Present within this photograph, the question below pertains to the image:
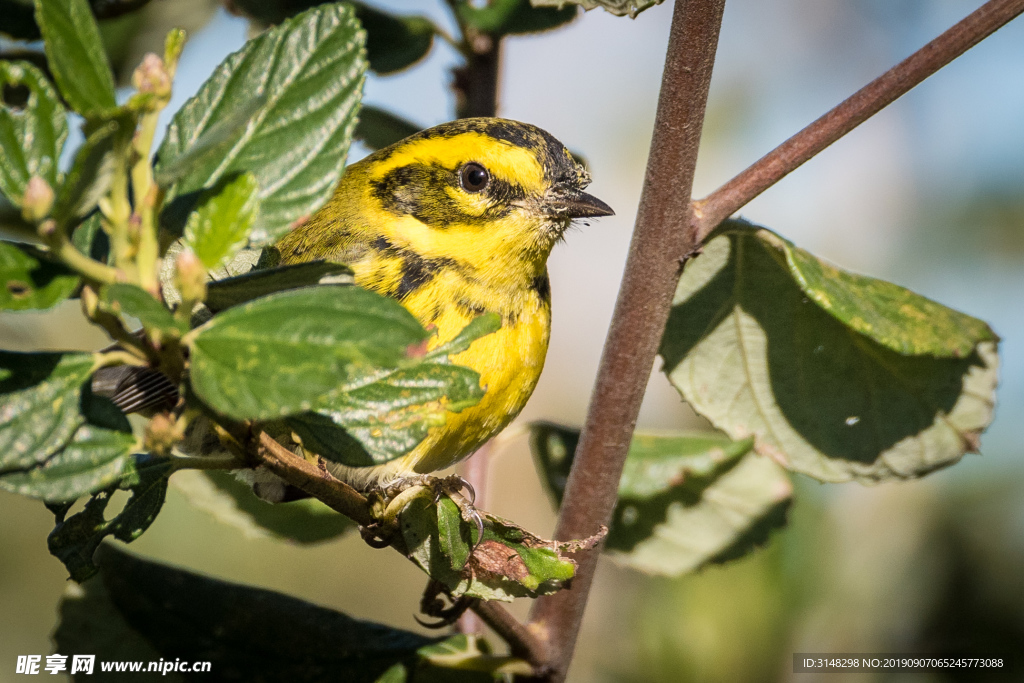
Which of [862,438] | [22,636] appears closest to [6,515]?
[22,636]

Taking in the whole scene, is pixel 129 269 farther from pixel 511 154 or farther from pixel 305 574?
pixel 305 574

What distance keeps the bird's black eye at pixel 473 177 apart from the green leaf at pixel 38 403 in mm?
1741

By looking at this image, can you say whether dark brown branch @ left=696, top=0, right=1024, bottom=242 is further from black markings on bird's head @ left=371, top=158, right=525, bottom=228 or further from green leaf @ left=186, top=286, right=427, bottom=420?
black markings on bird's head @ left=371, top=158, right=525, bottom=228

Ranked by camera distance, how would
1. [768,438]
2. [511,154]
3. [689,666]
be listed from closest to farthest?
[768,438] → [689,666] → [511,154]

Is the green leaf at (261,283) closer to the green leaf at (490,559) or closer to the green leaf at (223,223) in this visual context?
the green leaf at (223,223)

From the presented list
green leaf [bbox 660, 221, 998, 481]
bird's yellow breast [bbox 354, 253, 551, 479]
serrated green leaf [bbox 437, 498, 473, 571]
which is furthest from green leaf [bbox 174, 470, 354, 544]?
serrated green leaf [bbox 437, 498, 473, 571]

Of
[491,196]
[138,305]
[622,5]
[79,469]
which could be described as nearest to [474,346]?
[491,196]

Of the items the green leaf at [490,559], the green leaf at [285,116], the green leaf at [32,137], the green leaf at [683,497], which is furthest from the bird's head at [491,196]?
the green leaf at [32,137]

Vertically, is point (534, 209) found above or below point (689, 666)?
above

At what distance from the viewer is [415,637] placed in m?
1.98

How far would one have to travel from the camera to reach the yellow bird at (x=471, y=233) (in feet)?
7.41

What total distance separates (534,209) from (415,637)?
119 cm

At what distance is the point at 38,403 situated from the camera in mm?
889

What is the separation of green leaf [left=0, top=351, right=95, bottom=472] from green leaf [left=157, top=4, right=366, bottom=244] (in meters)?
0.20
